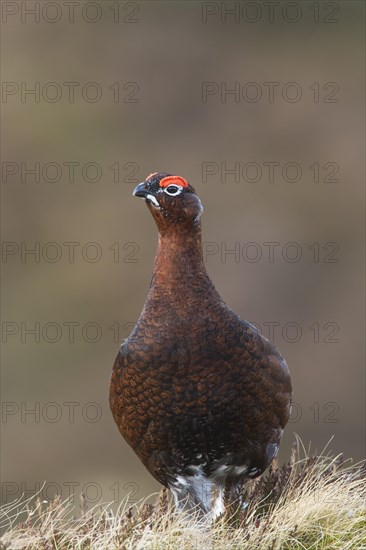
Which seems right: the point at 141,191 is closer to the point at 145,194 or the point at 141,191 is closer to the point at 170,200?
the point at 145,194

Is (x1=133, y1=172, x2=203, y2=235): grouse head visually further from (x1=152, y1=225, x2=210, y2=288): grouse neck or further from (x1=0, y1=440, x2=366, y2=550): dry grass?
(x1=0, y1=440, x2=366, y2=550): dry grass

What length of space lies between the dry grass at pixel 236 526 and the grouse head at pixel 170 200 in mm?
1623

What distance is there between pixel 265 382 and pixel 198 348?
20.5 inches

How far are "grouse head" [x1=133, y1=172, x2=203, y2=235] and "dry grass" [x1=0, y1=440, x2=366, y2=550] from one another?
63.9 inches

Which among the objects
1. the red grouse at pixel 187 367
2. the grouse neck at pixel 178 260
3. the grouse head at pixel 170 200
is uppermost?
the grouse head at pixel 170 200

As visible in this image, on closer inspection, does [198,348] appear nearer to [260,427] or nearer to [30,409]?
[260,427]

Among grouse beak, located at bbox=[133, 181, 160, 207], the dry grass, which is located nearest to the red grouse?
grouse beak, located at bbox=[133, 181, 160, 207]

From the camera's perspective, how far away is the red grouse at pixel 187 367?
20.0 ft

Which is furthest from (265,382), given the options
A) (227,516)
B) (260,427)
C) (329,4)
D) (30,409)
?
(329,4)

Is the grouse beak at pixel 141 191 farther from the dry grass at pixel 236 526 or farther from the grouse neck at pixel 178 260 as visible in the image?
the dry grass at pixel 236 526

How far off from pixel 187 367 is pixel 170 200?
0.94m

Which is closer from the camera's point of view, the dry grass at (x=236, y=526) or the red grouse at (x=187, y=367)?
the dry grass at (x=236, y=526)

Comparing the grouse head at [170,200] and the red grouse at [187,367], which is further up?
the grouse head at [170,200]

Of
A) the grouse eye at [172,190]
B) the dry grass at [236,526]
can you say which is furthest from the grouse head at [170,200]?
the dry grass at [236,526]
